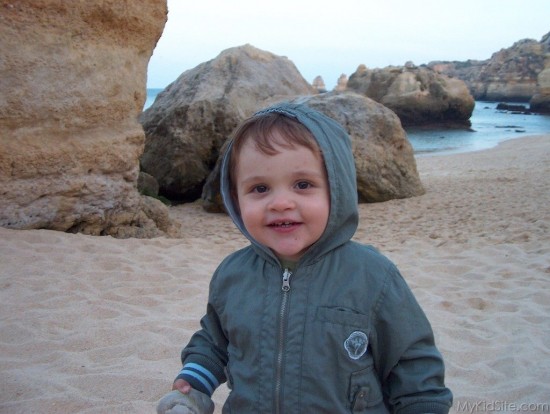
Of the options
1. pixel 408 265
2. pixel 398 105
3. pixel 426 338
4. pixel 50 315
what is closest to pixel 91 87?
pixel 50 315

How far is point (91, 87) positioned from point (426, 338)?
439cm

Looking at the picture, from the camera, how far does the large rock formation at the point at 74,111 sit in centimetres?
467

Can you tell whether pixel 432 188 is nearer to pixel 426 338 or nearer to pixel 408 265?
pixel 408 265

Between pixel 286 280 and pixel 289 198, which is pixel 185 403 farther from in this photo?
pixel 289 198

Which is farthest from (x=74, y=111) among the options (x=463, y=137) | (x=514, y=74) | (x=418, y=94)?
(x=514, y=74)

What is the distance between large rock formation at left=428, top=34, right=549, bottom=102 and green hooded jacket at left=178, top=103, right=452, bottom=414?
2206 inches

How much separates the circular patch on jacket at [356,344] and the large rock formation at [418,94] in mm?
30155

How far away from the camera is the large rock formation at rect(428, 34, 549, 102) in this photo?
55981 mm

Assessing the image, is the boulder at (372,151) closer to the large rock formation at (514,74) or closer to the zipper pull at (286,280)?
the zipper pull at (286,280)

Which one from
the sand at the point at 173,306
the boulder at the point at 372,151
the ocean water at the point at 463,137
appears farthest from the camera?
the ocean water at the point at 463,137

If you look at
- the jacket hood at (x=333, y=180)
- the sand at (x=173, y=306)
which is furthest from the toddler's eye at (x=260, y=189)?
the sand at (x=173, y=306)

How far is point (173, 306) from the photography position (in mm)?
3717

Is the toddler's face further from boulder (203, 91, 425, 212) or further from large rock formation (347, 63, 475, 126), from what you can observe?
large rock formation (347, 63, 475, 126)

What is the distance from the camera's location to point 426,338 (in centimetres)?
146
